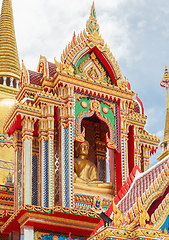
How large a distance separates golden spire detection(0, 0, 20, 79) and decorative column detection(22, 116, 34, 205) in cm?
1254

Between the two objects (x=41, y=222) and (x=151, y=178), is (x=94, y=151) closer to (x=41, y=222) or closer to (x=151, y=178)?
(x=41, y=222)

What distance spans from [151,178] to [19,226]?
5488 mm

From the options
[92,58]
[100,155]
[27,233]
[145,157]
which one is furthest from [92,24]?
[27,233]

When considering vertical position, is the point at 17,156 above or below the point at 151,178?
above

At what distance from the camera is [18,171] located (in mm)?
19328

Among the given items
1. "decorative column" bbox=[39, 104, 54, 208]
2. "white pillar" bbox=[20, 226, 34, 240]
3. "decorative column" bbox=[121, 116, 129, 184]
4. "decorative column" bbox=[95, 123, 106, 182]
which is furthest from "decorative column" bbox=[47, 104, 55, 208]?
"decorative column" bbox=[95, 123, 106, 182]

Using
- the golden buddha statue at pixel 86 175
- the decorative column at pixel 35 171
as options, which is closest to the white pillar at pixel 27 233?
the decorative column at pixel 35 171

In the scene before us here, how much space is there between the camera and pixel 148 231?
11.7 m

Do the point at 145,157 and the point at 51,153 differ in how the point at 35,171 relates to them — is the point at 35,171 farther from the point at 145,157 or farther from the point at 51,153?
the point at 145,157

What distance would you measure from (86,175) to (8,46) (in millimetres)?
14932

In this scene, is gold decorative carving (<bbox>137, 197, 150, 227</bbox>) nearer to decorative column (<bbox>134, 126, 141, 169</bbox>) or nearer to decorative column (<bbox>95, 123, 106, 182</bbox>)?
decorative column (<bbox>134, 126, 141, 169</bbox>)

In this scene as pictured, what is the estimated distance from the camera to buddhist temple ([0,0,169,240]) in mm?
17953

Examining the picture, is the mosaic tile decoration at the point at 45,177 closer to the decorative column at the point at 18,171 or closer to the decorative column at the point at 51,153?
the decorative column at the point at 51,153

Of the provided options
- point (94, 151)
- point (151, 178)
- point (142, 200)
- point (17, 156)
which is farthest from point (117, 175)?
point (142, 200)
